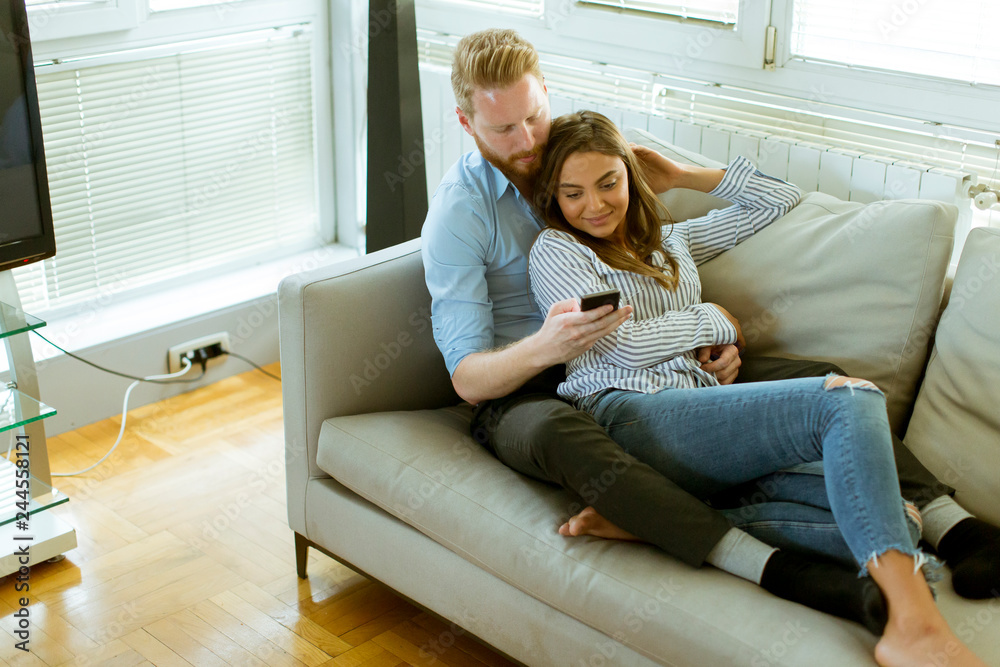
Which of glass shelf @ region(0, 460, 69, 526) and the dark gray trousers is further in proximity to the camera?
glass shelf @ region(0, 460, 69, 526)

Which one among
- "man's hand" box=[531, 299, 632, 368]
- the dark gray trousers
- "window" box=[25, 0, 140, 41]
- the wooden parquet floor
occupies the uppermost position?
"window" box=[25, 0, 140, 41]

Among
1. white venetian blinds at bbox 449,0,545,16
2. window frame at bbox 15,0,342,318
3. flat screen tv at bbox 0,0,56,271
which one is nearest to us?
flat screen tv at bbox 0,0,56,271

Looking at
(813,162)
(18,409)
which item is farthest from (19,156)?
(813,162)

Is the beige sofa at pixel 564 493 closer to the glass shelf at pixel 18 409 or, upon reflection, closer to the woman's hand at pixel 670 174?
the woman's hand at pixel 670 174

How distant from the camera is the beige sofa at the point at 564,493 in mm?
1472

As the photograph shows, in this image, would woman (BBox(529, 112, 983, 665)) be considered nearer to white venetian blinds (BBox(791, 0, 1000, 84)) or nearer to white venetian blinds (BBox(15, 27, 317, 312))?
white venetian blinds (BBox(791, 0, 1000, 84))

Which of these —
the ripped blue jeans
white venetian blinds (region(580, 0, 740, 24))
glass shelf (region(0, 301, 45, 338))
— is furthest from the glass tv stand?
white venetian blinds (region(580, 0, 740, 24))

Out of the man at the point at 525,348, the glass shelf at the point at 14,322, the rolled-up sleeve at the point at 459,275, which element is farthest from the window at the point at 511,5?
the glass shelf at the point at 14,322

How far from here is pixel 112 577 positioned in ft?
6.96

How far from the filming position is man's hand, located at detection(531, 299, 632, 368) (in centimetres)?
160

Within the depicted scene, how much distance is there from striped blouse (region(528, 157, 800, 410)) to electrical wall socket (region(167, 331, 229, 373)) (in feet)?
4.50

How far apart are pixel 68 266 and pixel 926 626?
2283 mm

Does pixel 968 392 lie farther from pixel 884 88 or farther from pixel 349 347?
pixel 349 347

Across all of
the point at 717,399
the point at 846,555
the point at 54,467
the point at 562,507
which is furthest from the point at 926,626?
the point at 54,467
